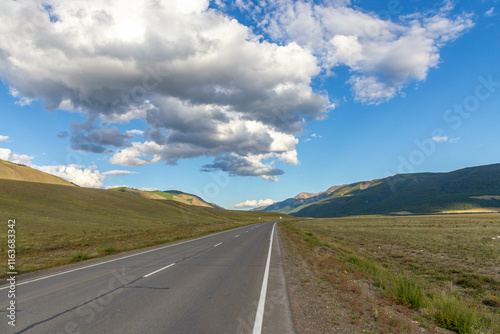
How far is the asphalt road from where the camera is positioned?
531 centimetres

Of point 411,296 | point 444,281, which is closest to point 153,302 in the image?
point 411,296

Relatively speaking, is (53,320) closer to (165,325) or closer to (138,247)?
(165,325)

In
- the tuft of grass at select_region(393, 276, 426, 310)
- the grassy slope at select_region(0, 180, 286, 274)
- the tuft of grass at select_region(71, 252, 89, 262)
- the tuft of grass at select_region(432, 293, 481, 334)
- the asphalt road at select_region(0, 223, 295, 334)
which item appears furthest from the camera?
the grassy slope at select_region(0, 180, 286, 274)

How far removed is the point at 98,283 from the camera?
356 inches

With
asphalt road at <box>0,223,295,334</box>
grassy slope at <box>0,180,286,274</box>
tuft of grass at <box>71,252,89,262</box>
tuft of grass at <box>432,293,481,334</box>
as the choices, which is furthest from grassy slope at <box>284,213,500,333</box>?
grassy slope at <box>0,180,286,274</box>

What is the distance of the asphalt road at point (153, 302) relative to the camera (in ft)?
17.4

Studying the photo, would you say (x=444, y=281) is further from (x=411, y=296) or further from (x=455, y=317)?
(x=455, y=317)

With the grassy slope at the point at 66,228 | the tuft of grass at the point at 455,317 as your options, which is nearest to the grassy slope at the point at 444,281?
the tuft of grass at the point at 455,317

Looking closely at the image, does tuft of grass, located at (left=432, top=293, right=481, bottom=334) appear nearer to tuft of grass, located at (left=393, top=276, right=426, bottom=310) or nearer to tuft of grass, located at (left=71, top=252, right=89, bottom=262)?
tuft of grass, located at (left=393, top=276, right=426, bottom=310)

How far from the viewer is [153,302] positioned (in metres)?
6.85

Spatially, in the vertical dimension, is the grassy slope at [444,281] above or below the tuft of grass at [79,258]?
below

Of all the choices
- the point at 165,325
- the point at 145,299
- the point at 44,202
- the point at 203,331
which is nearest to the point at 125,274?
the point at 145,299

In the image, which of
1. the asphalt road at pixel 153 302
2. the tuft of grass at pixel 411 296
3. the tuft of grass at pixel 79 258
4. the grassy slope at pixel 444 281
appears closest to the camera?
the asphalt road at pixel 153 302

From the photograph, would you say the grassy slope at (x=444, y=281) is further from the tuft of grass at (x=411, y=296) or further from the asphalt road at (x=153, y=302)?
the asphalt road at (x=153, y=302)
